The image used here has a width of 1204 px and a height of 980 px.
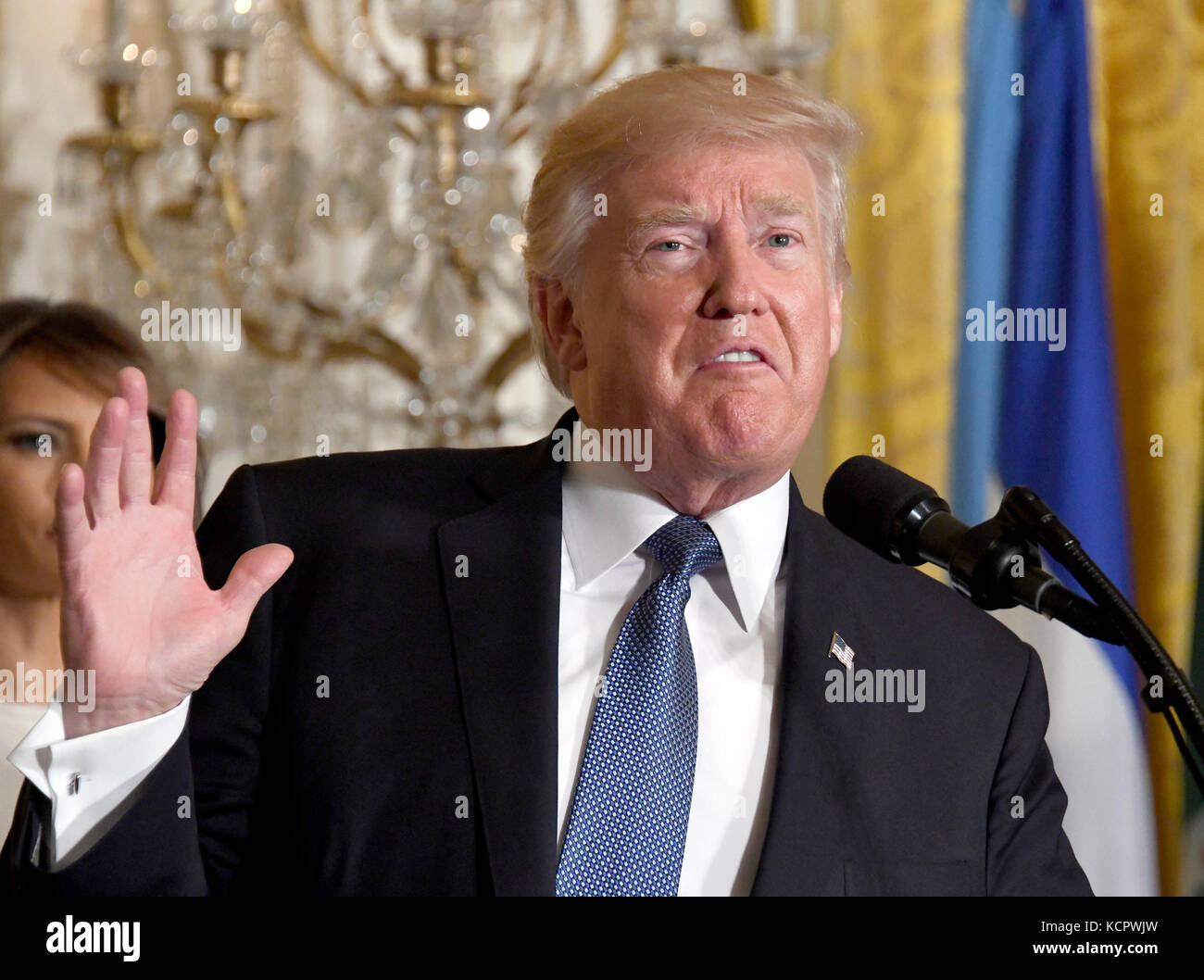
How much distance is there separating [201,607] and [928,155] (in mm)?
1876

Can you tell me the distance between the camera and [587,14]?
291cm

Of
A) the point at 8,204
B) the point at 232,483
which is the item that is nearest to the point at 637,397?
the point at 232,483

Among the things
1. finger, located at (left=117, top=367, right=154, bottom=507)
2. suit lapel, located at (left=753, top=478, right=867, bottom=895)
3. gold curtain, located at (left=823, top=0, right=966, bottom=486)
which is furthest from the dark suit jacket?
gold curtain, located at (left=823, top=0, right=966, bottom=486)

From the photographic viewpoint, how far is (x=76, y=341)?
6.63 feet

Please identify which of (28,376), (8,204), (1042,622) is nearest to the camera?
(28,376)

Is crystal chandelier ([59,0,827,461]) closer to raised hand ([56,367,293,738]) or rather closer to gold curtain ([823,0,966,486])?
gold curtain ([823,0,966,486])

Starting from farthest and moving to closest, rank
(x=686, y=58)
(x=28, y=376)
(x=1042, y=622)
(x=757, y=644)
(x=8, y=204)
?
(x=8, y=204) < (x=1042, y=622) < (x=686, y=58) < (x=28, y=376) < (x=757, y=644)

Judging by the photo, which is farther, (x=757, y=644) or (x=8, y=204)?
(x=8, y=204)

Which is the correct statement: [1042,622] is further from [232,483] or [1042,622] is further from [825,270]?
[232,483]

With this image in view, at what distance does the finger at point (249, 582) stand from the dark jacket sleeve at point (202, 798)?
0.37 feet

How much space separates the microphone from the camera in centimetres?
91

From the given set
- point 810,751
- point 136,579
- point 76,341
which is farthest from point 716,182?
point 76,341

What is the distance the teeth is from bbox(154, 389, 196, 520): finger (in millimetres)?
539
